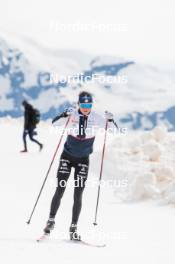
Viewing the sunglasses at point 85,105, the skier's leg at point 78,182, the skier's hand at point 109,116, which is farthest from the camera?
the skier's hand at point 109,116

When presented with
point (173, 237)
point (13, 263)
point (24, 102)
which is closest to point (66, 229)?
point (173, 237)

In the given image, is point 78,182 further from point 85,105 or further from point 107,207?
point 107,207

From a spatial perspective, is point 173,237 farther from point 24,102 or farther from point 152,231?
point 24,102

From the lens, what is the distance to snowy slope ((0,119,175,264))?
6.70 metres

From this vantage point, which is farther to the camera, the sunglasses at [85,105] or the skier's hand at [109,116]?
the skier's hand at [109,116]

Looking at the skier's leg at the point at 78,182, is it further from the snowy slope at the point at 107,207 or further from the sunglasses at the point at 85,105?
the sunglasses at the point at 85,105

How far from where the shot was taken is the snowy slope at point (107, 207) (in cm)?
670

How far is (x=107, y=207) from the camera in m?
12.9

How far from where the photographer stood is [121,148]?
19328 mm

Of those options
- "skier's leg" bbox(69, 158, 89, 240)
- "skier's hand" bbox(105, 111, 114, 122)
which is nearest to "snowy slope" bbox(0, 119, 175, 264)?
"skier's leg" bbox(69, 158, 89, 240)

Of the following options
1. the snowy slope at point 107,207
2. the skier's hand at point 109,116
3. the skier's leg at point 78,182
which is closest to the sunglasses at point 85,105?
the skier's hand at point 109,116

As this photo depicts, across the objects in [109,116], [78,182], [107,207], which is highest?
[109,116]

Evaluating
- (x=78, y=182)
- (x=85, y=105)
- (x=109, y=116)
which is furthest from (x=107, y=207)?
(x=85, y=105)

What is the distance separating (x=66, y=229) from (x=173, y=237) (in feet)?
5.37
